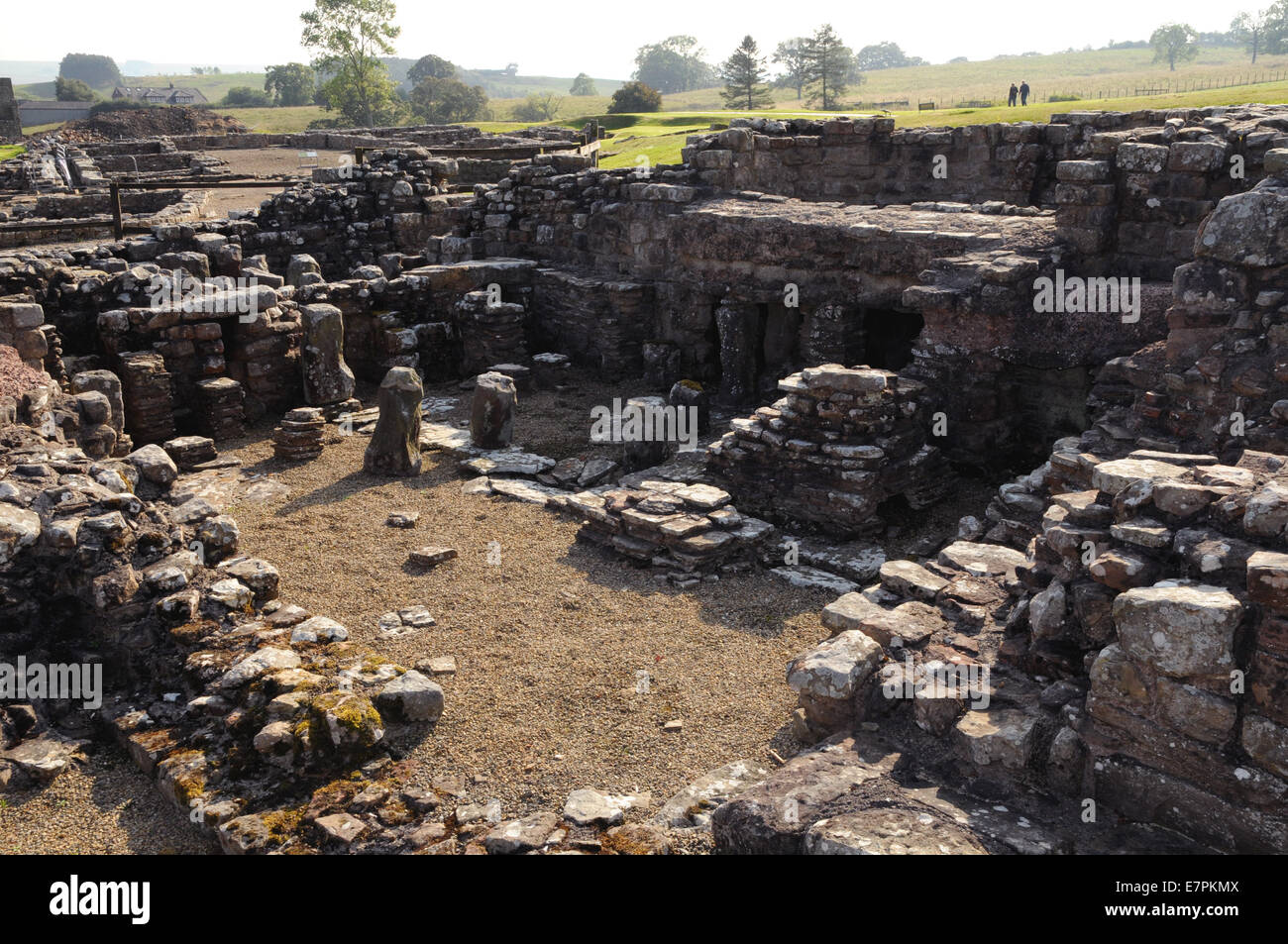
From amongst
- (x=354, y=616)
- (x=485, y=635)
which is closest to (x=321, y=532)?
(x=354, y=616)

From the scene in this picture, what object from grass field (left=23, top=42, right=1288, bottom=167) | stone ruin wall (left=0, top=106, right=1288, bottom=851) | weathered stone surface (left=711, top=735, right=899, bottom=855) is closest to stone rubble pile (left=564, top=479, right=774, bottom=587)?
stone ruin wall (left=0, top=106, right=1288, bottom=851)

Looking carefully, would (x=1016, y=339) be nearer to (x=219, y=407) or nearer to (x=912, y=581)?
(x=912, y=581)

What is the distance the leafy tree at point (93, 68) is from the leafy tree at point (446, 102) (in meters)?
119

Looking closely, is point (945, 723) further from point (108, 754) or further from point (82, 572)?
point (82, 572)

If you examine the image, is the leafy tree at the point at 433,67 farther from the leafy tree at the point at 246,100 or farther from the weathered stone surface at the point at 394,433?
the weathered stone surface at the point at 394,433

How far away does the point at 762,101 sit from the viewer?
74.2 m

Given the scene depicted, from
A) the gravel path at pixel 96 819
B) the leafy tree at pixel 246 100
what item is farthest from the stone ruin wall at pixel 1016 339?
the leafy tree at pixel 246 100

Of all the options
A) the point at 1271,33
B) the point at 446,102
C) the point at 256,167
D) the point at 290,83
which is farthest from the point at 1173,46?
the point at 256,167

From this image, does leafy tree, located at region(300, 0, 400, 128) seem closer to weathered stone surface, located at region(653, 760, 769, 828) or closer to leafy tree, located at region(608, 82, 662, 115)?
leafy tree, located at region(608, 82, 662, 115)

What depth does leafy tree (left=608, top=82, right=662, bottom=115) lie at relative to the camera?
2413 inches

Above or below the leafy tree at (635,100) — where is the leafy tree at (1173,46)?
above

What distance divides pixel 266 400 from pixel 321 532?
5.01 m

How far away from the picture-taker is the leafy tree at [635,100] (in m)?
61.3

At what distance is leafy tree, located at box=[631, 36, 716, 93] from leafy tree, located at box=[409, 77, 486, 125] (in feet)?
257
